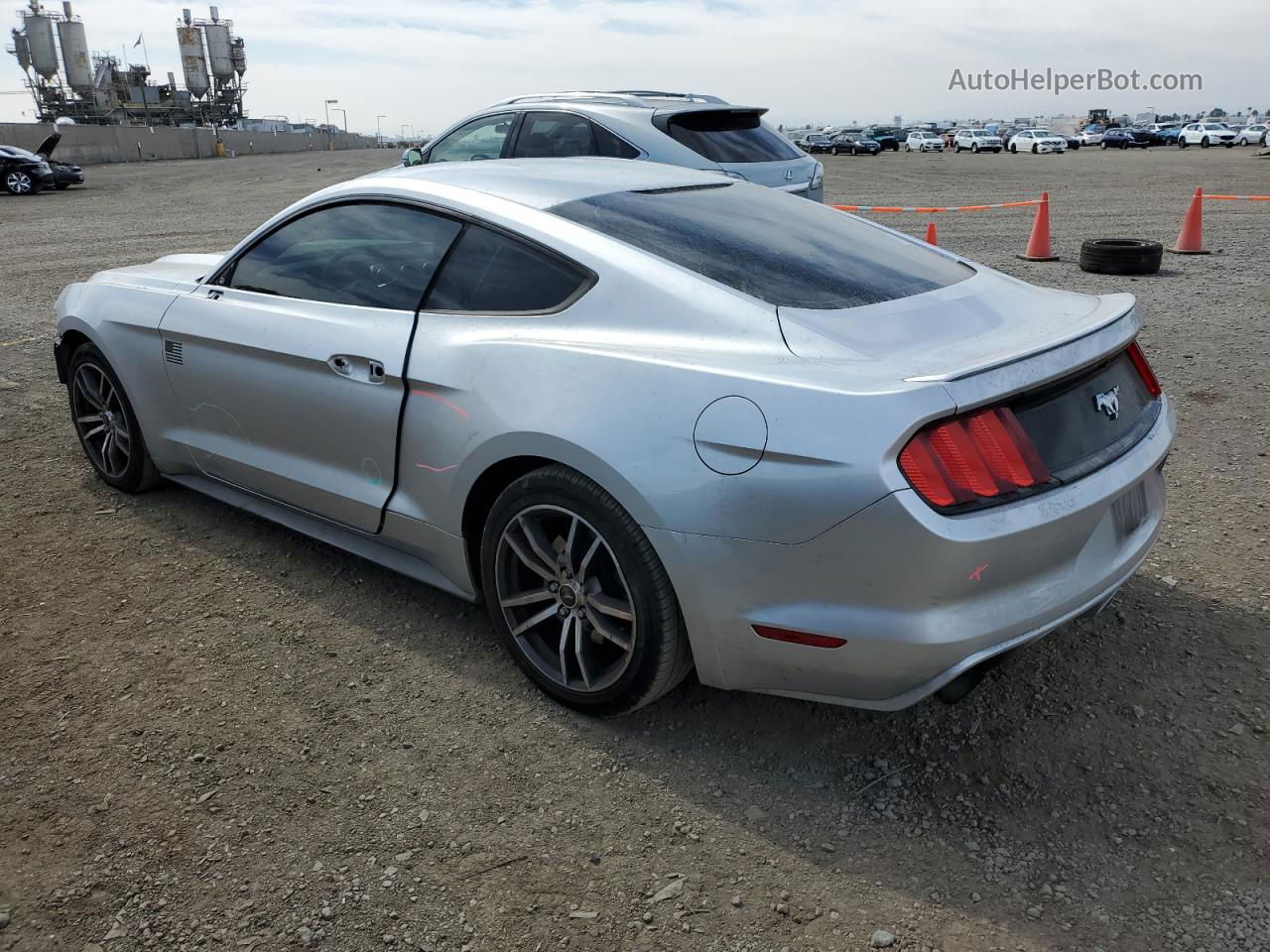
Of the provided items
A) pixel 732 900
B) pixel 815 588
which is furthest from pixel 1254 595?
pixel 732 900

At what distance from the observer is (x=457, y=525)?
3.14m

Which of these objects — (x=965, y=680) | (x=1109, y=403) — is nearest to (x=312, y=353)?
(x=965, y=680)

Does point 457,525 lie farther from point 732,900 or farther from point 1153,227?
point 1153,227

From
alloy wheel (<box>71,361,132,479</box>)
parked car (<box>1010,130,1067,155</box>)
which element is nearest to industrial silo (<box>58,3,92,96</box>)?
parked car (<box>1010,130,1067,155</box>)

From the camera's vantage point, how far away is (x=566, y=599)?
2.94 metres

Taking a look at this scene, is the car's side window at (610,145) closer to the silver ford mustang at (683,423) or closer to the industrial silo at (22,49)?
the silver ford mustang at (683,423)

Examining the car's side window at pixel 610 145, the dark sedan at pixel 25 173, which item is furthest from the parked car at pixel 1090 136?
the car's side window at pixel 610 145

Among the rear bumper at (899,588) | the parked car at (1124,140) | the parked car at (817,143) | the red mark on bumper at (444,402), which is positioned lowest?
the parked car at (1124,140)

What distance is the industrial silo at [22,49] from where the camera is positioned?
3137 inches

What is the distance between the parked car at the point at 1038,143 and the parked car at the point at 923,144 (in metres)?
6.03

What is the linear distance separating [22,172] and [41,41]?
224 feet

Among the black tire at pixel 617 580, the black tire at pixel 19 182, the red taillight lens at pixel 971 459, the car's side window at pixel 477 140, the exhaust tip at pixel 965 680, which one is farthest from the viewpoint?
the black tire at pixel 19 182

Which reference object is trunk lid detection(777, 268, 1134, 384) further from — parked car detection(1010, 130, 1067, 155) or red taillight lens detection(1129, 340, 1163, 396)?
parked car detection(1010, 130, 1067, 155)

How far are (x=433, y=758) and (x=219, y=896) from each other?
25.7 inches
